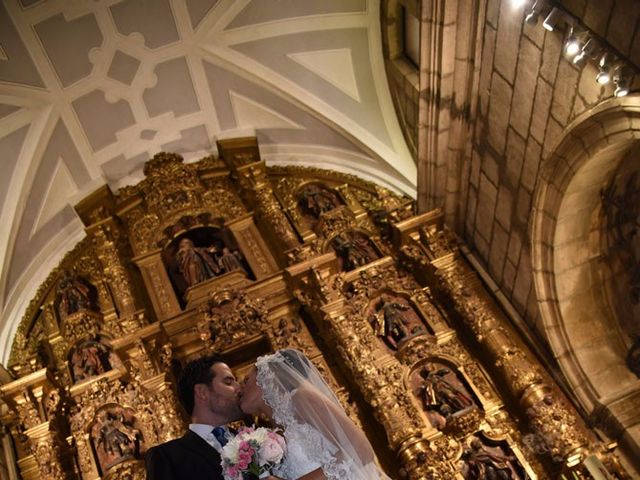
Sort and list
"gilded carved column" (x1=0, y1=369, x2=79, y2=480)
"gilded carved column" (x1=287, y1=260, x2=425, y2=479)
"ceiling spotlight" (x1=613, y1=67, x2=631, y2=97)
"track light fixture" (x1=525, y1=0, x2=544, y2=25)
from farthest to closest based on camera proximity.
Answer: "gilded carved column" (x1=0, y1=369, x2=79, y2=480), "gilded carved column" (x1=287, y1=260, x2=425, y2=479), "track light fixture" (x1=525, y1=0, x2=544, y2=25), "ceiling spotlight" (x1=613, y1=67, x2=631, y2=97)

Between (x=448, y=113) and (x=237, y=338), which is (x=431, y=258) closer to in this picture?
(x=448, y=113)

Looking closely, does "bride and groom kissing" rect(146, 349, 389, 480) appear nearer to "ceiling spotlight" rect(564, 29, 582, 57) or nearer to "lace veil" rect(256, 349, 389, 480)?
"lace veil" rect(256, 349, 389, 480)

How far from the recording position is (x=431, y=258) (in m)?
9.41

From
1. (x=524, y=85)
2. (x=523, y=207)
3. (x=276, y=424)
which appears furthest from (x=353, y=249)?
(x=276, y=424)

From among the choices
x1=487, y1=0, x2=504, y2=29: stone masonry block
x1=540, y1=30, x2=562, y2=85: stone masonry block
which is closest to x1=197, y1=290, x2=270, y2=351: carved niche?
x1=487, y1=0, x2=504, y2=29: stone masonry block

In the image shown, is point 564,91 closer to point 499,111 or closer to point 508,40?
point 508,40

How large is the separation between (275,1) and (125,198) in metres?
3.59

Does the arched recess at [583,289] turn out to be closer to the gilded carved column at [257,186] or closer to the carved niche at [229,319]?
the carved niche at [229,319]

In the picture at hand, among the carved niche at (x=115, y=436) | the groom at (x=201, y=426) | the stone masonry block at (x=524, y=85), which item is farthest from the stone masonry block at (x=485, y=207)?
the groom at (x=201, y=426)

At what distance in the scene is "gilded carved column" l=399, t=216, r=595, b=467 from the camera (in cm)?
751

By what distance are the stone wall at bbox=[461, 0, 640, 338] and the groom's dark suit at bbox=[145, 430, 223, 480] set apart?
13.5 feet

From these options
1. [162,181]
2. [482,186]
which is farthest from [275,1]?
[482,186]

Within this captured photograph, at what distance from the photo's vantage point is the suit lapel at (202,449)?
409 centimetres

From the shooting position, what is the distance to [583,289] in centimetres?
784
